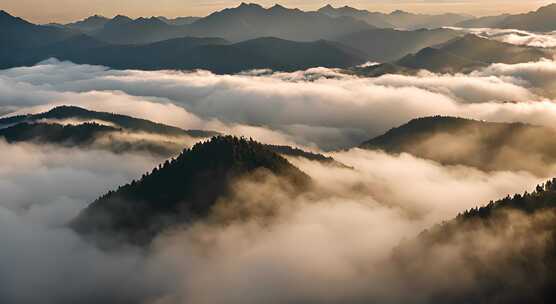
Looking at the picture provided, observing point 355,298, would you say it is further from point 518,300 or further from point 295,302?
point 518,300

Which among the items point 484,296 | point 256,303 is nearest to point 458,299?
point 484,296

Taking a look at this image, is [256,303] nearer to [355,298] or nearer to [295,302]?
[295,302]

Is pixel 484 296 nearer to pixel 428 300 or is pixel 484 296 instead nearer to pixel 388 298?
pixel 428 300

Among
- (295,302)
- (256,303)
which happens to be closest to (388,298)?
(295,302)

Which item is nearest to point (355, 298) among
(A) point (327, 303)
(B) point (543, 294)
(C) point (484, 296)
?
(A) point (327, 303)

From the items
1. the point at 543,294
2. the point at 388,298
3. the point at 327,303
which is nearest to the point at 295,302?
the point at 327,303

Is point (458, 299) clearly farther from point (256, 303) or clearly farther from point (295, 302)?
point (256, 303)
